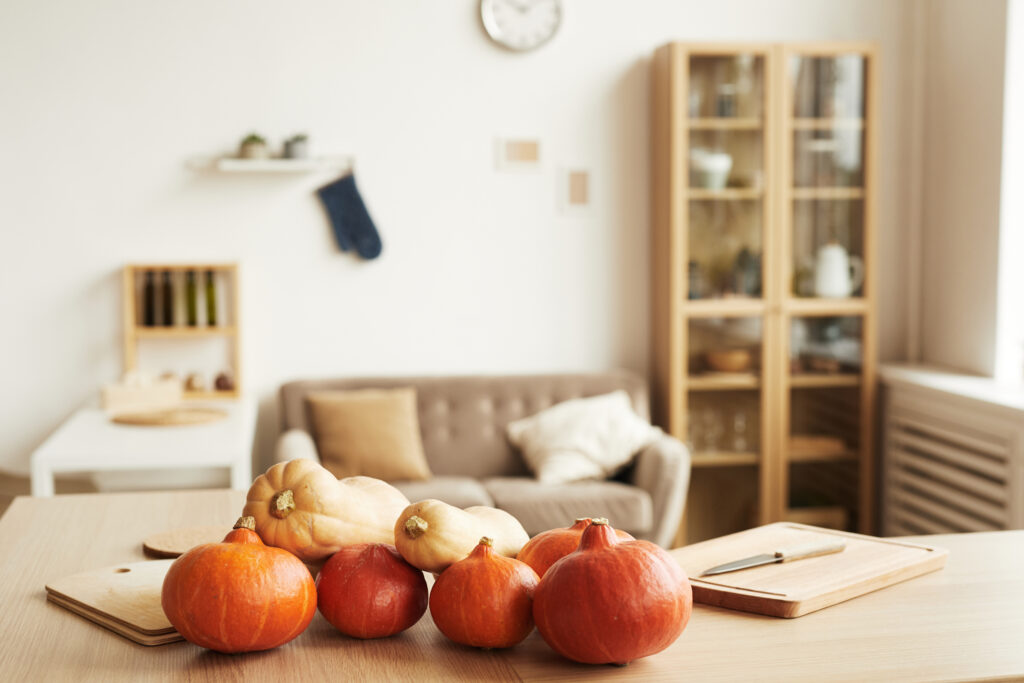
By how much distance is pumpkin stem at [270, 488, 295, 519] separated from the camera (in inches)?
43.4

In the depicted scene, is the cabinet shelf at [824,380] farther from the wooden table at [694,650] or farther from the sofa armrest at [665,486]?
the wooden table at [694,650]

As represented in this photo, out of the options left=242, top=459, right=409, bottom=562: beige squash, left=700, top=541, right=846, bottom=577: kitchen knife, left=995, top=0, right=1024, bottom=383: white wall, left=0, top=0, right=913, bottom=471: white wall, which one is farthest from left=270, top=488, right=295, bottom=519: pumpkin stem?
left=995, top=0, right=1024, bottom=383: white wall

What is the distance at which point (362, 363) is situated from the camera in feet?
13.9

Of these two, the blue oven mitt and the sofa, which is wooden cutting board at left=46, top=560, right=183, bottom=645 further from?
the blue oven mitt

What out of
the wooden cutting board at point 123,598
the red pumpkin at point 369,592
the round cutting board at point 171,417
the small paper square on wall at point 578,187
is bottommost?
Answer: the round cutting board at point 171,417

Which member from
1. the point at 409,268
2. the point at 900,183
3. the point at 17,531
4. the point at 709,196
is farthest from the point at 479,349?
the point at 17,531

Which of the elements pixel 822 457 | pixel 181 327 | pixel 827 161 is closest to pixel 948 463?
pixel 822 457

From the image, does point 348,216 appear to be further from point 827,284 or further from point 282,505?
point 282,505

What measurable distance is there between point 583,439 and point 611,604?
2.90 meters

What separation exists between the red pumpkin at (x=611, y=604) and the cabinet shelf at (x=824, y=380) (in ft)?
11.1

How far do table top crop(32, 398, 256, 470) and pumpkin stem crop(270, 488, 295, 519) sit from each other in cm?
192

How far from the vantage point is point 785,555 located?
141cm

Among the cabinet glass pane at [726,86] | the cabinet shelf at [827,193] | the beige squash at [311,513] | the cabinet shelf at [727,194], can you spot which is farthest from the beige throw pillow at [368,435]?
the beige squash at [311,513]

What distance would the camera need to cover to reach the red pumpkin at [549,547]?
44.4 inches
